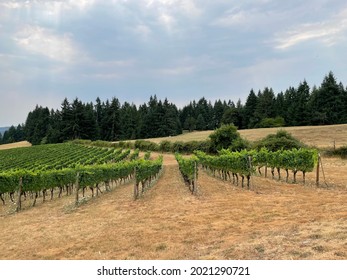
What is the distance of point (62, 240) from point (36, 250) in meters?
1.08

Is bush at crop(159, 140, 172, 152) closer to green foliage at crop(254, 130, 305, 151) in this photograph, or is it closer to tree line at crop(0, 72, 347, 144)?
green foliage at crop(254, 130, 305, 151)

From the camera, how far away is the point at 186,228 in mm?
11523

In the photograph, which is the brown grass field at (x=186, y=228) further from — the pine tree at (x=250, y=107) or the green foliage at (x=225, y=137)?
the pine tree at (x=250, y=107)

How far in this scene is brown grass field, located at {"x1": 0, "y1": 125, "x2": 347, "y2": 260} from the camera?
8.30 meters

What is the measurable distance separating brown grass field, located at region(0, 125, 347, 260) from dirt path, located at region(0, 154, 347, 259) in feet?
0.07

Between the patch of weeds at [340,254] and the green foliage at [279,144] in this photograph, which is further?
the green foliage at [279,144]

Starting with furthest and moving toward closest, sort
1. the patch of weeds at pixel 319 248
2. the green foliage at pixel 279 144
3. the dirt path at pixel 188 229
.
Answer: the green foliage at pixel 279 144 < the dirt path at pixel 188 229 < the patch of weeds at pixel 319 248

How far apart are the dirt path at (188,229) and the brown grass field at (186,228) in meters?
0.02

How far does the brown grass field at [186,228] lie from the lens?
Answer: 327 inches

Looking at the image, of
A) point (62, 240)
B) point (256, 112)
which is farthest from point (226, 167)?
point (256, 112)

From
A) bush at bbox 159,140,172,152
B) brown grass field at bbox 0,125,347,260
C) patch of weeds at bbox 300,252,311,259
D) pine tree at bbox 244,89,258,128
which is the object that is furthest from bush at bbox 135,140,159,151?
patch of weeds at bbox 300,252,311,259

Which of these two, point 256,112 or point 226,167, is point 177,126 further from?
point 226,167

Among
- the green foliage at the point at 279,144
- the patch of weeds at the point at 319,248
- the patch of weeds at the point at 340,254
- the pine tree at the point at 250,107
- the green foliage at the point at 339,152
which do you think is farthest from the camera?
the pine tree at the point at 250,107

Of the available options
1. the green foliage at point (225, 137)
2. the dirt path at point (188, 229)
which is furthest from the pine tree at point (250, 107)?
the dirt path at point (188, 229)
